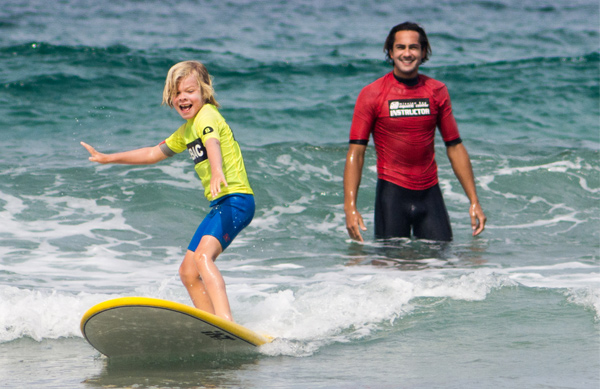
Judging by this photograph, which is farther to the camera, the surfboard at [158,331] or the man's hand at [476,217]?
the man's hand at [476,217]

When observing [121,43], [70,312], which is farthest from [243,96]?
[70,312]

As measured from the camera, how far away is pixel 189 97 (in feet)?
14.3

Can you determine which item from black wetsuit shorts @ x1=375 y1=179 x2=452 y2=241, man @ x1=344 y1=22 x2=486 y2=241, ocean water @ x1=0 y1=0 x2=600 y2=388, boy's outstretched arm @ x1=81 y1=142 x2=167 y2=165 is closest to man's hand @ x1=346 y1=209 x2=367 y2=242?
man @ x1=344 y1=22 x2=486 y2=241

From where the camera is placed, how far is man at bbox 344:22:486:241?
5809 millimetres

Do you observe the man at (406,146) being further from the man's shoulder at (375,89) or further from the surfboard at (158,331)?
the surfboard at (158,331)

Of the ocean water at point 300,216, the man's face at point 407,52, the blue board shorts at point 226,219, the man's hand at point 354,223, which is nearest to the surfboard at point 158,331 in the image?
the ocean water at point 300,216


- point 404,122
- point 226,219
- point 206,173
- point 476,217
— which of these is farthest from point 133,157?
point 476,217

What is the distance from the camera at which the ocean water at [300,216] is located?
13.4ft

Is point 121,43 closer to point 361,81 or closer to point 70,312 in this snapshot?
point 361,81

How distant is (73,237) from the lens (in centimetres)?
756

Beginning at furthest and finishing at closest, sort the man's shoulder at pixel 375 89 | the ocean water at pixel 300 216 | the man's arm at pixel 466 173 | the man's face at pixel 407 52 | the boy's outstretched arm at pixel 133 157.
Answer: the man's arm at pixel 466 173
the man's shoulder at pixel 375 89
the man's face at pixel 407 52
the boy's outstretched arm at pixel 133 157
the ocean water at pixel 300 216

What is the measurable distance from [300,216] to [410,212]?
270 cm

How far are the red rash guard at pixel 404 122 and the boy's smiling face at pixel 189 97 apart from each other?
1.76 meters

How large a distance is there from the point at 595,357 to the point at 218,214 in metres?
2.27
